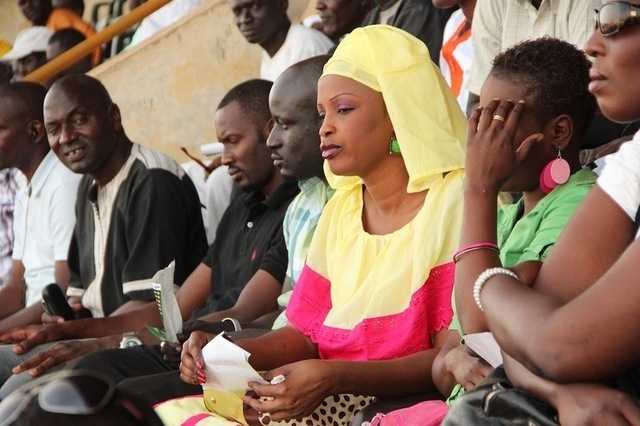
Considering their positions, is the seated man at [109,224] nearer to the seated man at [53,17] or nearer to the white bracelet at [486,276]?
the white bracelet at [486,276]

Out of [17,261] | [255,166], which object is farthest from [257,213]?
[17,261]

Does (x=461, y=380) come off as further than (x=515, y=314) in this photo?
Yes

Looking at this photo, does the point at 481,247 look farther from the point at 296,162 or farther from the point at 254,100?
the point at 254,100

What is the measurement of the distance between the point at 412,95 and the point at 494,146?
0.79 metres

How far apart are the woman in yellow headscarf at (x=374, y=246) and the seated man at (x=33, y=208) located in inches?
110

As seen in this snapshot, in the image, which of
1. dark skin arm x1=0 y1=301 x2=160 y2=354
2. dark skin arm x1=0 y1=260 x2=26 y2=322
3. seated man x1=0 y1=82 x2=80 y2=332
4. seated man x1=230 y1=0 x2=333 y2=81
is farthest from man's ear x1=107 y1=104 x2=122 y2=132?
seated man x1=230 y1=0 x2=333 y2=81

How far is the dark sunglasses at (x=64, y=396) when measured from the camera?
152cm

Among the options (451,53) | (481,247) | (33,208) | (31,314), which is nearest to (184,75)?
(33,208)

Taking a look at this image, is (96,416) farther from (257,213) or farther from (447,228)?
(257,213)

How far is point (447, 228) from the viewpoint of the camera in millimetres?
3564

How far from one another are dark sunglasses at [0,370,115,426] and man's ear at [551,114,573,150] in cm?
Answer: 203

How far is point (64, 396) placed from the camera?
1.53m

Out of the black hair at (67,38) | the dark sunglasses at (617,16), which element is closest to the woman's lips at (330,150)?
the dark sunglasses at (617,16)

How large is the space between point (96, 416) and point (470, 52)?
4411 mm
